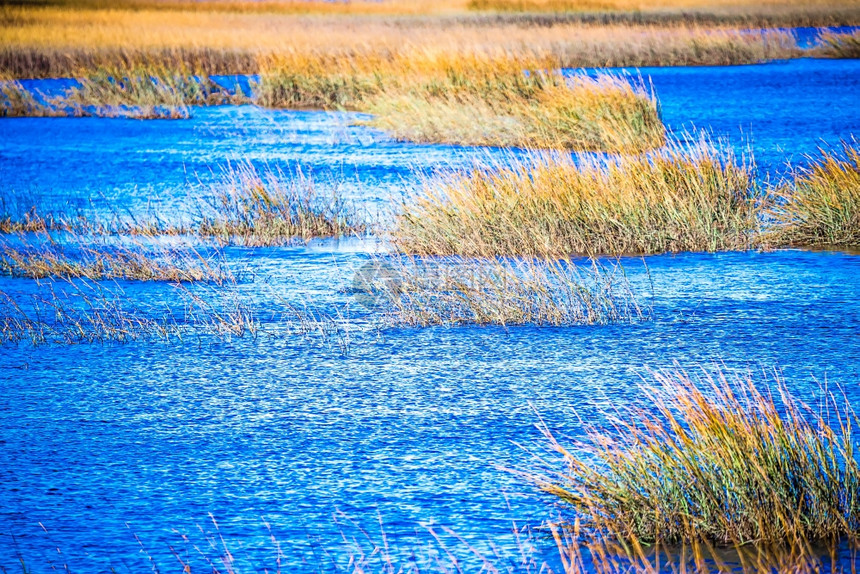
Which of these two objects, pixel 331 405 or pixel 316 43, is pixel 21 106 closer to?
pixel 316 43

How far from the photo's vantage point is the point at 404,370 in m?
6.14

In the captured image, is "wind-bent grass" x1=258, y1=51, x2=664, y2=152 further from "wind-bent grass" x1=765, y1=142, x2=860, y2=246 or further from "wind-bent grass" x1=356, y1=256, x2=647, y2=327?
"wind-bent grass" x1=356, y1=256, x2=647, y2=327

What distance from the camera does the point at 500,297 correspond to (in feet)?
23.7

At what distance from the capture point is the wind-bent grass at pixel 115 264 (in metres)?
8.57

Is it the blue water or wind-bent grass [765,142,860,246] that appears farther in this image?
wind-bent grass [765,142,860,246]

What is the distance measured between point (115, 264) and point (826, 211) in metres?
5.49

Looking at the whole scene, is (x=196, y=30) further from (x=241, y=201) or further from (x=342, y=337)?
(x=342, y=337)

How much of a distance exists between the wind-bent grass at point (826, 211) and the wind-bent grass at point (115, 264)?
14.7 ft

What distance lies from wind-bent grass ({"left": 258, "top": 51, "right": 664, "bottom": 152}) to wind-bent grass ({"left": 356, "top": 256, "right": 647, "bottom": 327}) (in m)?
4.00

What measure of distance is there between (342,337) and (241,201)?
185 inches

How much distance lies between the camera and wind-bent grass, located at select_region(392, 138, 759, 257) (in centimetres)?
922

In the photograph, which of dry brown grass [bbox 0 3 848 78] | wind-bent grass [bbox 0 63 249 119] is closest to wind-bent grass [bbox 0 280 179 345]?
wind-bent grass [bbox 0 63 249 119]

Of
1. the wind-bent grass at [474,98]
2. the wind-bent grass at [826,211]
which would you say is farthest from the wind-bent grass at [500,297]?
the wind-bent grass at [474,98]

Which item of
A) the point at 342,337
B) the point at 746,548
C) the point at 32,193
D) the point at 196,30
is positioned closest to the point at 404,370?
the point at 342,337
